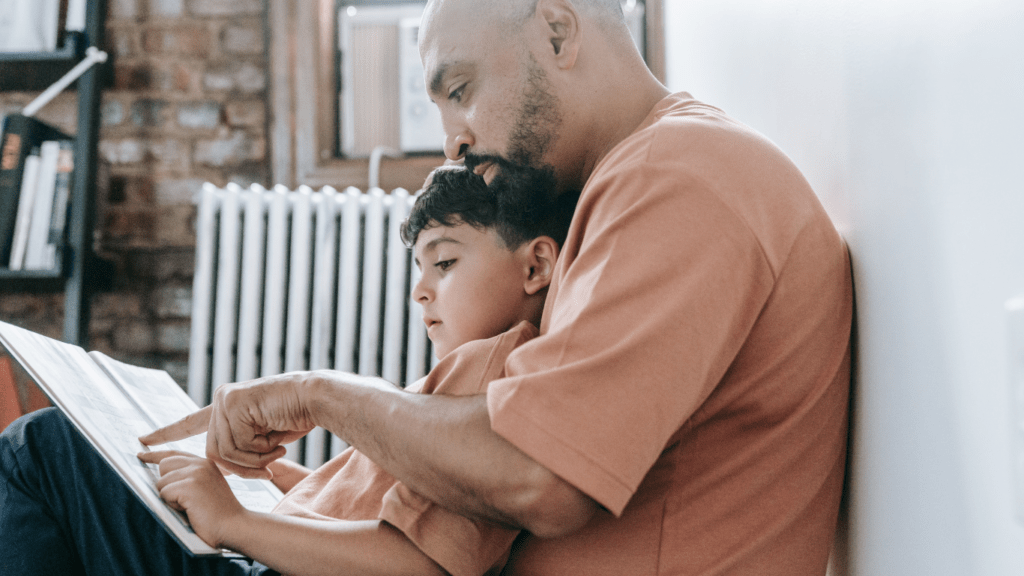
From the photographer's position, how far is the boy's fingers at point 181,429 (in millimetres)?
902

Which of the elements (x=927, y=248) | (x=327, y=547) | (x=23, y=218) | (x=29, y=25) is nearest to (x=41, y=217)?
(x=23, y=218)

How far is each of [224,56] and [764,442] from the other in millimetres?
2409

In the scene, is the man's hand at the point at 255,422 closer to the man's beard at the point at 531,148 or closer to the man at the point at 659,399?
the man at the point at 659,399

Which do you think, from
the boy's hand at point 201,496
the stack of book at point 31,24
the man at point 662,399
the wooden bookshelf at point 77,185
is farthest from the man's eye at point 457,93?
the stack of book at point 31,24

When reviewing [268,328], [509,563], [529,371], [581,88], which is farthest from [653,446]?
[268,328]

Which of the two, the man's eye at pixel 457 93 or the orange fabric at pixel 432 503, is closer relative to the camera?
the orange fabric at pixel 432 503

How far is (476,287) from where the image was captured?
3.60 feet

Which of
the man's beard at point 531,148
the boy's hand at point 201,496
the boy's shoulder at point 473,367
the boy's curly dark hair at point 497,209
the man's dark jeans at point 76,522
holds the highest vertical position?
the man's beard at point 531,148

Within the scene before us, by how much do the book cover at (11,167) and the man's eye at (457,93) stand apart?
1.75 meters

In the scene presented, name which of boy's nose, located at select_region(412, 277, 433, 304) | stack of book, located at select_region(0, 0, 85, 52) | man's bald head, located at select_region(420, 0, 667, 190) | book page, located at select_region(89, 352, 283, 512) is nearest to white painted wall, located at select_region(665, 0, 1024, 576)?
man's bald head, located at select_region(420, 0, 667, 190)

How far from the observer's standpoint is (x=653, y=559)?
→ 2.23 feet

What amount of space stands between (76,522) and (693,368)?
73cm

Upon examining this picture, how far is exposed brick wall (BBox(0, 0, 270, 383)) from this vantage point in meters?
2.54

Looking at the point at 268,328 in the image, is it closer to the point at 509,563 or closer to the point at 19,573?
the point at 19,573
